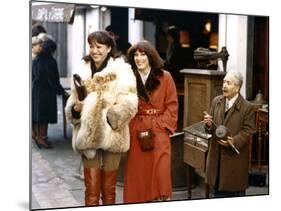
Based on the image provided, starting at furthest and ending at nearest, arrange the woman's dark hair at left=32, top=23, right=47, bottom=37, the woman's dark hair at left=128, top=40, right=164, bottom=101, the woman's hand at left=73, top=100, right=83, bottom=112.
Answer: the woman's dark hair at left=128, top=40, right=164, bottom=101
the woman's hand at left=73, top=100, right=83, bottom=112
the woman's dark hair at left=32, top=23, right=47, bottom=37

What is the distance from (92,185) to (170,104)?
78cm

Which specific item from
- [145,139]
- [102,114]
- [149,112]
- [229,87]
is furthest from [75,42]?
[229,87]

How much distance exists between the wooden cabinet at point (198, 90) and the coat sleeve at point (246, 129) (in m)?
0.27

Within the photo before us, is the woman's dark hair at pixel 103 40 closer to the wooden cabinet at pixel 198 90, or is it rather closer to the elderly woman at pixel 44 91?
the elderly woman at pixel 44 91

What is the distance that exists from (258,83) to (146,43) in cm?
93

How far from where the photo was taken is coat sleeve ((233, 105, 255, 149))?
3990 millimetres

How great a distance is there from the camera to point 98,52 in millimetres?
3666

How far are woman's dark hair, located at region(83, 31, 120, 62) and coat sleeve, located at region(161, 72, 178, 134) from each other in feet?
1.34

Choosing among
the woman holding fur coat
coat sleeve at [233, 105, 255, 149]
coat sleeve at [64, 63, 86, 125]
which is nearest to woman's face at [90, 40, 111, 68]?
the woman holding fur coat

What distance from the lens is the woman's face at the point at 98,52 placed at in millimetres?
3654

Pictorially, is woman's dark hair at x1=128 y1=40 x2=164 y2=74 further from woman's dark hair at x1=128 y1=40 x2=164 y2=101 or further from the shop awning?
the shop awning

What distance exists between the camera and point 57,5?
11.8ft

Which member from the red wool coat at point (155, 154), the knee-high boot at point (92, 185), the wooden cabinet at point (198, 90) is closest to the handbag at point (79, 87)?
the red wool coat at point (155, 154)

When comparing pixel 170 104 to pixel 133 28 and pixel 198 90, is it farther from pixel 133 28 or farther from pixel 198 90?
pixel 133 28
